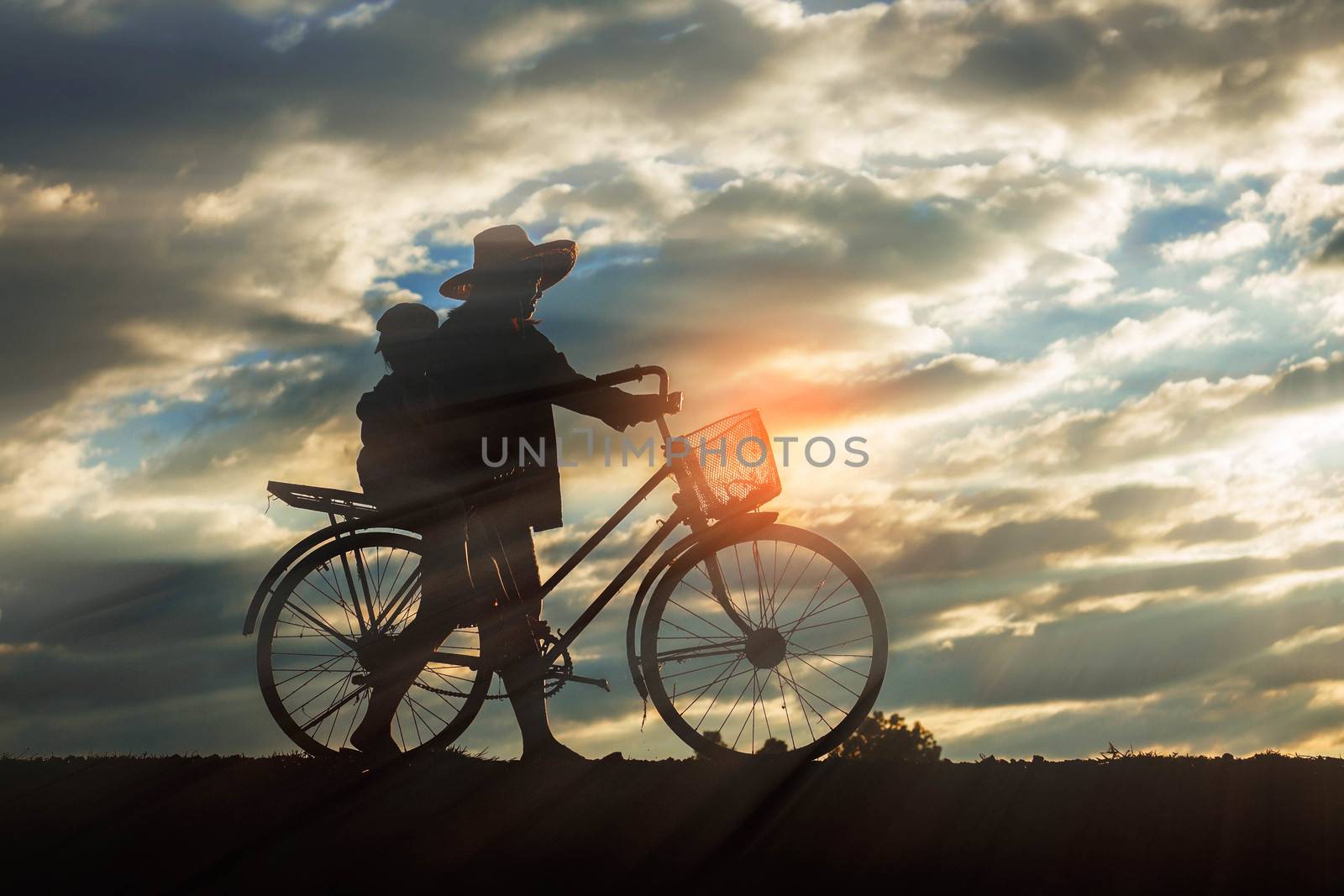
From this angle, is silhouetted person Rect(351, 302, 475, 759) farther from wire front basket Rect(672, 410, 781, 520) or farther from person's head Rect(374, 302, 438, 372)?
wire front basket Rect(672, 410, 781, 520)

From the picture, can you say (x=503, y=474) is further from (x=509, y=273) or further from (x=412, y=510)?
(x=509, y=273)

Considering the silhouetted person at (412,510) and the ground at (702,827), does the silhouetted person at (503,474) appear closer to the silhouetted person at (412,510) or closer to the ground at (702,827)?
the silhouetted person at (412,510)

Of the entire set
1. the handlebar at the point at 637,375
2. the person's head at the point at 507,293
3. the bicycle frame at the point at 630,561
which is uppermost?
the person's head at the point at 507,293

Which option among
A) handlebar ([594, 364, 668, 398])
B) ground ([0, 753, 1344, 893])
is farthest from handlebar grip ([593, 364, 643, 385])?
ground ([0, 753, 1344, 893])

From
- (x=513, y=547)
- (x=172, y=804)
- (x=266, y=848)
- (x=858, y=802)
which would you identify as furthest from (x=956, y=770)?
(x=172, y=804)

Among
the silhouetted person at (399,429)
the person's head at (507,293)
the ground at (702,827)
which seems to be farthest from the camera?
the person's head at (507,293)

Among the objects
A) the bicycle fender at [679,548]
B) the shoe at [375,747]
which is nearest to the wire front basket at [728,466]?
the bicycle fender at [679,548]

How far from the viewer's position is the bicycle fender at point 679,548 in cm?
686

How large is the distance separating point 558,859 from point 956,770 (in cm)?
216

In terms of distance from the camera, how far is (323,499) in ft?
23.3

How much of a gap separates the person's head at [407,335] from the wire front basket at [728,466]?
152cm

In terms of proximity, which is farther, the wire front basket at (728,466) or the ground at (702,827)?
the wire front basket at (728,466)

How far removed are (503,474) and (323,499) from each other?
1.09 meters

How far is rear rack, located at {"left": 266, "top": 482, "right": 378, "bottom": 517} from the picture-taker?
23.1ft
